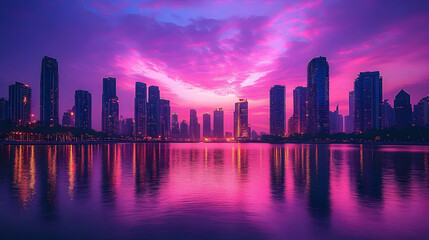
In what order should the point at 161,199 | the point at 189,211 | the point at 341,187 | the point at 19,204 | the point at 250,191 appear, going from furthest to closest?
the point at 341,187 → the point at 250,191 → the point at 161,199 → the point at 19,204 → the point at 189,211

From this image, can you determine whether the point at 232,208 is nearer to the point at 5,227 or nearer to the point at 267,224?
the point at 267,224

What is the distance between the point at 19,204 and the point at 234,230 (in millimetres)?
16214

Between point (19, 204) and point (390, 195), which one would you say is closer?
point (19, 204)

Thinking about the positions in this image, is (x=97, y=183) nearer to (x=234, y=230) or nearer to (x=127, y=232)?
(x=127, y=232)

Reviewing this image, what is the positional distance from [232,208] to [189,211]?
3.13 metres

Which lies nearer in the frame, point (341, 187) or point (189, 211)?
point (189, 211)

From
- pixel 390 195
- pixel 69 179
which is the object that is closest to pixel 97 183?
pixel 69 179

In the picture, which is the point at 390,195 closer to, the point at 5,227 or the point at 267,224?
the point at 267,224

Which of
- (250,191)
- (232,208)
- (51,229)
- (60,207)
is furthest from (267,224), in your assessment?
(60,207)

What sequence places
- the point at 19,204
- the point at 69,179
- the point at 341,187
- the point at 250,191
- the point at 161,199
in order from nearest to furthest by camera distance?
→ the point at 19,204, the point at 161,199, the point at 250,191, the point at 341,187, the point at 69,179

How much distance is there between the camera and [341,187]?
26.8 meters

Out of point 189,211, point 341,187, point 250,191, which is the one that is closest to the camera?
point 189,211

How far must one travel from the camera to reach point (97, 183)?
1116 inches

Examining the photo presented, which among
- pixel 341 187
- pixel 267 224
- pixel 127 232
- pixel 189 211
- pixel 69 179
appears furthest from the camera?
pixel 69 179
